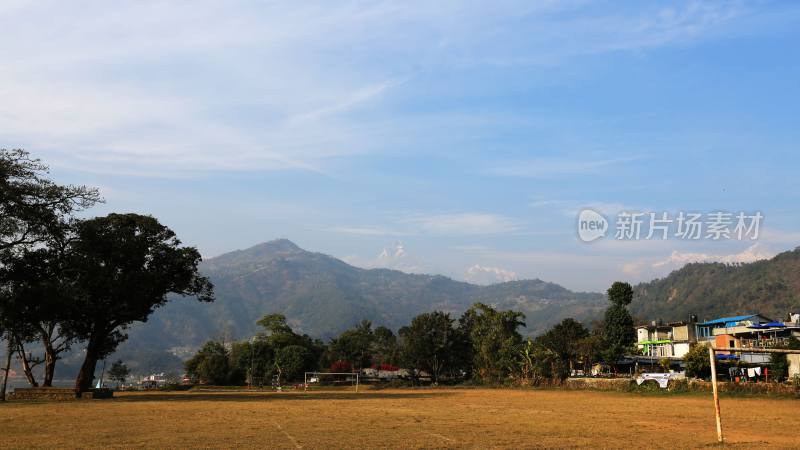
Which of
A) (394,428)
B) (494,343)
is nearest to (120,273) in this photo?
(394,428)

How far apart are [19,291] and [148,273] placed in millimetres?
7679

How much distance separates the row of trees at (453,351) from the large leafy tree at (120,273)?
126ft

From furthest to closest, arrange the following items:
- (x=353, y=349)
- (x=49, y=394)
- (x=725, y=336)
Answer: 1. (x=353, y=349)
2. (x=725, y=336)
3. (x=49, y=394)

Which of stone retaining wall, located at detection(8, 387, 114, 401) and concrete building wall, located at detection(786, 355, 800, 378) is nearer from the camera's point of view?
stone retaining wall, located at detection(8, 387, 114, 401)

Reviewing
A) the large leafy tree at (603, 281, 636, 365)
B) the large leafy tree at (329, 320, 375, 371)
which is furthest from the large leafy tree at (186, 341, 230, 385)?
the large leafy tree at (603, 281, 636, 365)

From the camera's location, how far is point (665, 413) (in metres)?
30.3

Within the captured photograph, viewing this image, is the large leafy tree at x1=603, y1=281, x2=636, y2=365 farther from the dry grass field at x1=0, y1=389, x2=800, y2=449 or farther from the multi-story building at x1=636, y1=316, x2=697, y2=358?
the dry grass field at x1=0, y1=389, x2=800, y2=449

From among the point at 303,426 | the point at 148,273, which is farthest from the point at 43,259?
the point at 303,426

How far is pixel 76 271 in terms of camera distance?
42.9 m

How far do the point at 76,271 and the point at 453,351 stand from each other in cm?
5539

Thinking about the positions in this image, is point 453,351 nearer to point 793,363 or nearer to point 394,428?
point 793,363

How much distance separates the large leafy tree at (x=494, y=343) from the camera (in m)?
74.4

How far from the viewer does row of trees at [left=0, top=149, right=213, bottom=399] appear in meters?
39.9

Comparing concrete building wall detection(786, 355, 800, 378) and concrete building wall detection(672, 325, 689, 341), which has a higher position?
concrete building wall detection(672, 325, 689, 341)
